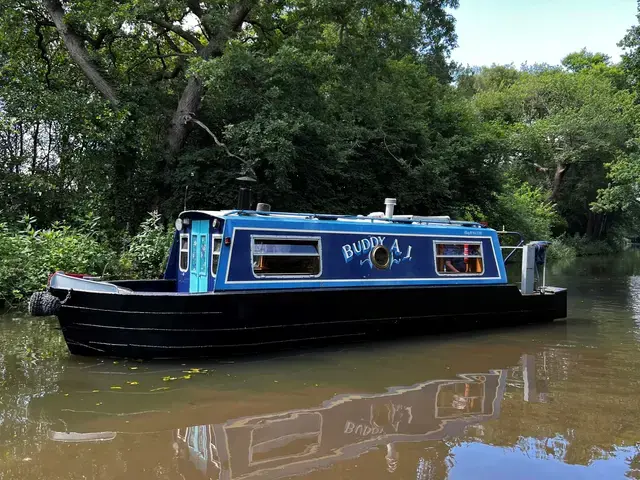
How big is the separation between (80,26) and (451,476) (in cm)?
1438

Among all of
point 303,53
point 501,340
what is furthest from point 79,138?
point 501,340

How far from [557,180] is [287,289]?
3209cm

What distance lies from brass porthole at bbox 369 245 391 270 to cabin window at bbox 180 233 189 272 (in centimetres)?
284

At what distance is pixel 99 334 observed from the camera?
718cm

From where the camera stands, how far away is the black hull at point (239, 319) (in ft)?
23.1

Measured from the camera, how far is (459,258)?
9.92 m

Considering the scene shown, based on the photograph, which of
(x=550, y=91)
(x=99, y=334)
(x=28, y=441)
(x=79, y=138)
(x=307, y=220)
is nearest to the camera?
(x=28, y=441)

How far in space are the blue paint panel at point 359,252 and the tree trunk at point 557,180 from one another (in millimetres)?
27887

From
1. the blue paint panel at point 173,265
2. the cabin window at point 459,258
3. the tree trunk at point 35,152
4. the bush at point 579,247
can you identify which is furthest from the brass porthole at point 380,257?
the bush at point 579,247

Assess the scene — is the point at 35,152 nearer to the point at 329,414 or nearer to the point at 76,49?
the point at 76,49

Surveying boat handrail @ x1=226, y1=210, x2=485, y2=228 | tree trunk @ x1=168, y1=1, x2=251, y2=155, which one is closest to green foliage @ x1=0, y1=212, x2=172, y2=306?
tree trunk @ x1=168, y1=1, x2=251, y2=155

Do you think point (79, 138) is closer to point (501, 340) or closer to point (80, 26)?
point (80, 26)

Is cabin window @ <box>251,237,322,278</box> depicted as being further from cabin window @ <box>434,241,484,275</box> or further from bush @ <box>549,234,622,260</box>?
bush @ <box>549,234,622,260</box>

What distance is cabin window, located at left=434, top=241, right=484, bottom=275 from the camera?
967 centimetres
